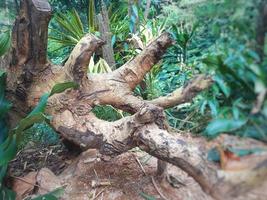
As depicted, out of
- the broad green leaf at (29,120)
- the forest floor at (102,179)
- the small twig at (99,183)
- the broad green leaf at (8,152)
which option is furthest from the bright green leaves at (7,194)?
the small twig at (99,183)

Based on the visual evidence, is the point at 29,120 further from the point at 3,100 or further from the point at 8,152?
the point at 3,100

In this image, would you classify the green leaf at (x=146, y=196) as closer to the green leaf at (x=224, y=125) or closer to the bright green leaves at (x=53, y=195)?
the bright green leaves at (x=53, y=195)

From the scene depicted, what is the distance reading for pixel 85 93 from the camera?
Result: 2.89 m

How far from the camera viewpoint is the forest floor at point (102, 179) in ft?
8.96

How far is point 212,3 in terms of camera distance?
1492 mm

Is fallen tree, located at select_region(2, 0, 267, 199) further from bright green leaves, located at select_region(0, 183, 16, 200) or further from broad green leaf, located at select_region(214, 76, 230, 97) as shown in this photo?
broad green leaf, located at select_region(214, 76, 230, 97)

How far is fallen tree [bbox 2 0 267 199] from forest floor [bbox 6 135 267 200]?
178 millimetres

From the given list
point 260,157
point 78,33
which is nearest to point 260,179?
point 260,157

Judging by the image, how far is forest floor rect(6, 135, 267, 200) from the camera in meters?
2.73

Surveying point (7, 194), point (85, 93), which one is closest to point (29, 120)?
point (85, 93)

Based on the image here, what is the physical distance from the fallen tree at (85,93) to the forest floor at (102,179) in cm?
18

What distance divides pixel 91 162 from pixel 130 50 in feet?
6.03

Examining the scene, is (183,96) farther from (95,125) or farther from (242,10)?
(242,10)

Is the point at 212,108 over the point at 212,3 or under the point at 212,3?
under
